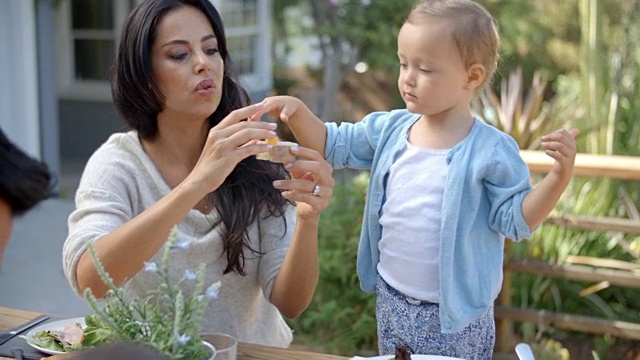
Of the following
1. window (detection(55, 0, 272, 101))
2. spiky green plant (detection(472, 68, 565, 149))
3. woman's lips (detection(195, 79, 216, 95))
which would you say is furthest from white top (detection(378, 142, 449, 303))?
window (detection(55, 0, 272, 101))

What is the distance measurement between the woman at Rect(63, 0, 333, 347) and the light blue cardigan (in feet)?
0.84

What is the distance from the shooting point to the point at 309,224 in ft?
6.71

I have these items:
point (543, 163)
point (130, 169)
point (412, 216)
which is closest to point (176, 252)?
point (130, 169)

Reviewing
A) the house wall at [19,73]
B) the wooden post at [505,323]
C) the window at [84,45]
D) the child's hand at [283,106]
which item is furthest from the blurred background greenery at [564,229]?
the window at [84,45]

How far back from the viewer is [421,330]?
1.95m

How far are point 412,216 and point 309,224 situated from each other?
24 cm

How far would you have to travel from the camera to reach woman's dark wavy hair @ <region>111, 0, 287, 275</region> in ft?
6.95

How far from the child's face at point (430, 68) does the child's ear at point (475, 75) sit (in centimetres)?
1

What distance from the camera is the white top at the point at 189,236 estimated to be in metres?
2.13

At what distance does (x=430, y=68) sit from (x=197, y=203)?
64 centimetres

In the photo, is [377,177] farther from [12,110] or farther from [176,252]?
[12,110]

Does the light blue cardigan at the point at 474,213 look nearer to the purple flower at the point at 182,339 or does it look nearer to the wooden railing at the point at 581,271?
the purple flower at the point at 182,339

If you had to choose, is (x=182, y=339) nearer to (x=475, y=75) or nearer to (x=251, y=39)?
(x=475, y=75)

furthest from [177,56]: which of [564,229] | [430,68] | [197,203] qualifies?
[564,229]
